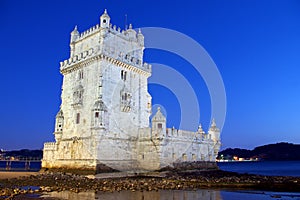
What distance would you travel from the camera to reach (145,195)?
19219 mm

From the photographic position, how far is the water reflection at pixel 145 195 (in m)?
18.2

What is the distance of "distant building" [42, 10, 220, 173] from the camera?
108ft

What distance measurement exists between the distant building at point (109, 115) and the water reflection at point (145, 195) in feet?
38.0

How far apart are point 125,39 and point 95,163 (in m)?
16.7

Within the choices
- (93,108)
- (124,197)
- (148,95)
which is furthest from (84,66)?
(124,197)

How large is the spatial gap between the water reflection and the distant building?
11574 mm

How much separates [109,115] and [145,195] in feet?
51.2

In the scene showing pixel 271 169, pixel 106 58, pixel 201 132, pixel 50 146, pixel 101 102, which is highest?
pixel 106 58

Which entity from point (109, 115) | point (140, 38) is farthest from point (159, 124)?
point (140, 38)

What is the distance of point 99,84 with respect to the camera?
33.0 metres

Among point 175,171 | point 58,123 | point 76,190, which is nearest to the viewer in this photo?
point 76,190

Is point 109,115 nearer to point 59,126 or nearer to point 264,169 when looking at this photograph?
point 59,126

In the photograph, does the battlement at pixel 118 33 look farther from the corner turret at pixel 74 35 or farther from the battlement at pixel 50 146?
the battlement at pixel 50 146

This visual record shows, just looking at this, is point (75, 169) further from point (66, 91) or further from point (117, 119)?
point (66, 91)
